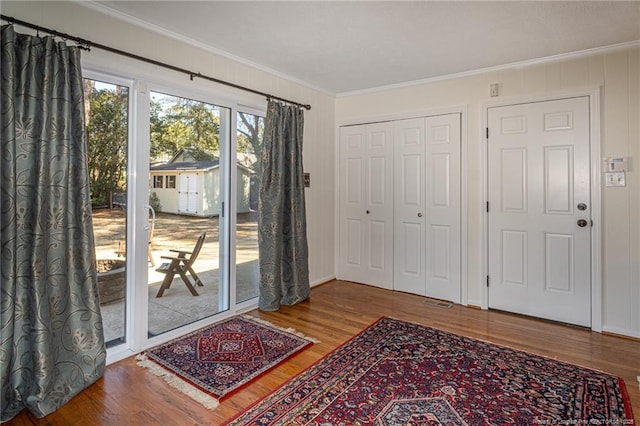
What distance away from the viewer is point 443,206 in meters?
3.90

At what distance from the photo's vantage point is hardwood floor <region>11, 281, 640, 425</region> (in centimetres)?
193

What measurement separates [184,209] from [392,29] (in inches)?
87.6

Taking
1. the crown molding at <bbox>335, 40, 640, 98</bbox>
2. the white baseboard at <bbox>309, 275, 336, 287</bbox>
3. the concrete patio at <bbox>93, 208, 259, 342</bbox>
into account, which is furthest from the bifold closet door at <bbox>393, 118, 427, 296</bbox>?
the concrete patio at <bbox>93, 208, 259, 342</bbox>

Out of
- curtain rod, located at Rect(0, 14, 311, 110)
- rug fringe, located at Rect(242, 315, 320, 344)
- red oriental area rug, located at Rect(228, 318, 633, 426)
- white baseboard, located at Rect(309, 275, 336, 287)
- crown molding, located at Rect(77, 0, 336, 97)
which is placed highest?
crown molding, located at Rect(77, 0, 336, 97)

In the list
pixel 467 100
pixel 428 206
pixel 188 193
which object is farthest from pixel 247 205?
pixel 467 100

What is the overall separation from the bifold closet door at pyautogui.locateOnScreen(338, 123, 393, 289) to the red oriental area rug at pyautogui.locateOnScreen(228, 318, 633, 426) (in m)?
1.74

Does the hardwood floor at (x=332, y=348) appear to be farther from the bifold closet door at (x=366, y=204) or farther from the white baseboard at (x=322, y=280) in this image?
the bifold closet door at (x=366, y=204)

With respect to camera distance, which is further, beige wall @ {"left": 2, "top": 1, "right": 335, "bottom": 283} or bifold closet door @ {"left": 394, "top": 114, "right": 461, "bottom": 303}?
bifold closet door @ {"left": 394, "top": 114, "right": 461, "bottom": 303}

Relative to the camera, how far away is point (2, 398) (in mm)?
1851

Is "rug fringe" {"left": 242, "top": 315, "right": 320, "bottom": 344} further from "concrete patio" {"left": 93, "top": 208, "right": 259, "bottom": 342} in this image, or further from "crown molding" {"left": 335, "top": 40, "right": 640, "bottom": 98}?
"crown molding" {"left": 335, "top": 40, "right": 640, "bottom": 98}

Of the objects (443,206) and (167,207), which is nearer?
(167,207)

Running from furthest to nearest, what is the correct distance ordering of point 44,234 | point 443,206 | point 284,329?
point 443,206, point 284,329, point 44,234

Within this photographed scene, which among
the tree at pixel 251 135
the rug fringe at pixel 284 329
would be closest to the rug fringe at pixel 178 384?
the rug fringe at pixel 284 329

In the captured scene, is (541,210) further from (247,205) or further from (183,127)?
(183,127)
